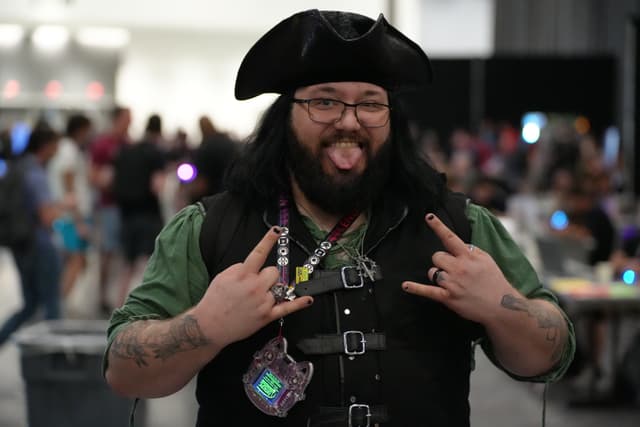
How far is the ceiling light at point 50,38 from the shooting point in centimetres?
1902

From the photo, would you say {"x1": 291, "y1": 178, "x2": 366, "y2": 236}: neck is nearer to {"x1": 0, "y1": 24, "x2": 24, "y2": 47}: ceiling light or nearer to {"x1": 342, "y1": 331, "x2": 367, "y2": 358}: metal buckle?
{"x1": 342, "y1": 331, "x2": 367, "y2": 358}: metal buckle

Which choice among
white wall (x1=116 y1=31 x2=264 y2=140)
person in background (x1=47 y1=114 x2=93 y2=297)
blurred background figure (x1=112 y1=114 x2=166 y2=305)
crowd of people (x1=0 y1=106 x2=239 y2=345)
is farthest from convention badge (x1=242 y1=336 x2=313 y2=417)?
white wall (x1=116 y1=31 x2=264 y2=140)

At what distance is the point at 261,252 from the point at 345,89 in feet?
1.28

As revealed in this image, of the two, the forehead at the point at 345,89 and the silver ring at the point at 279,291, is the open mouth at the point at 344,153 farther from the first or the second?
the silver ring at the point at 279,291

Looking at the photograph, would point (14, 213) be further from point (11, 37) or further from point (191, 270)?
point (11, 37)

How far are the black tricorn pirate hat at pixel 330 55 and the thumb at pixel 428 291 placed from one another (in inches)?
17.6

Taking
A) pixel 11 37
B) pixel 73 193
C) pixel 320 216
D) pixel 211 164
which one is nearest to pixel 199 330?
pixel 320 216

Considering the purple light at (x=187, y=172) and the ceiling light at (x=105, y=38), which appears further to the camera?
the ceiling light at (x=105, y=38)

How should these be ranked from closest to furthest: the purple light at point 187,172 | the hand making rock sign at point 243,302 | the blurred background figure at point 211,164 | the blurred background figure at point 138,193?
the hand making rock sign at point 243,302, the blurred background figure at point 211,164, the purple light at point 187,172, the blurred background figure at point 138,193

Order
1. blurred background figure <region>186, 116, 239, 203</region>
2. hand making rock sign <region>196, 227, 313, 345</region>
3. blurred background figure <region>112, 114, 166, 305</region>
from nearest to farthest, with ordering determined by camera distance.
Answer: hand making rock sign <region>196, 227, 313, 345</region> → blurred background figure <region>186, 116, 239, 203</region> → blurred background figure <region>112, 114, 166, 305</region>

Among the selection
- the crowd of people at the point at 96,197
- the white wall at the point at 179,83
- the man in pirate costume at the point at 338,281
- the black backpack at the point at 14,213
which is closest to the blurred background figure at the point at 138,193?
the crowd of people at the point at 96,197

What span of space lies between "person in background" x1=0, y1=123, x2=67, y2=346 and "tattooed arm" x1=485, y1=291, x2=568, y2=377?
4.69m

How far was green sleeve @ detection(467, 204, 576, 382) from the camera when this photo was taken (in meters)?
2.18

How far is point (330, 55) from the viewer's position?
2133 millimetres
